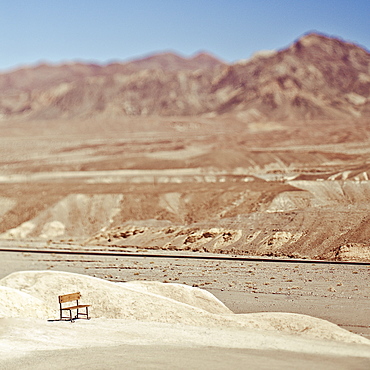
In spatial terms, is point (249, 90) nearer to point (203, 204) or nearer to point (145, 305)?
point (203, 204)

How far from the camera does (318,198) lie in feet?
139

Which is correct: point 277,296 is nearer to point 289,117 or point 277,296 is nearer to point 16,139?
point 16,139

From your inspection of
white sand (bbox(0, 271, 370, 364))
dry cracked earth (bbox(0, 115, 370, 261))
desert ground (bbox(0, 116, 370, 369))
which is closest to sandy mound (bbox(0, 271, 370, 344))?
white sand (bbox(0, 271, 370, 364))

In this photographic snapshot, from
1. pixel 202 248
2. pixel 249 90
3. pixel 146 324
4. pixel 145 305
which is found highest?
pixel 249 90

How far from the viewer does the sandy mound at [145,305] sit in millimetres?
17328

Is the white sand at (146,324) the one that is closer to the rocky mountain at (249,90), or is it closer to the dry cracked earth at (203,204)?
the dry cracked earth at (203,204)

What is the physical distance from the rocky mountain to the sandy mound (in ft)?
425

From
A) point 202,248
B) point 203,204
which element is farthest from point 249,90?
point 202,248

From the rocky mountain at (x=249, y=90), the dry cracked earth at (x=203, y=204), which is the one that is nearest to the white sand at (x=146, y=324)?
the dry cracked earth at (x=203, y=204)

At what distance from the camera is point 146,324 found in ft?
59.4

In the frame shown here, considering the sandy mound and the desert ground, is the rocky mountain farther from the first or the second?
the sandy mound

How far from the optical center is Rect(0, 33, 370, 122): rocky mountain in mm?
159750

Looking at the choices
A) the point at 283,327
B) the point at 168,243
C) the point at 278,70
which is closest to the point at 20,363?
the point at 283,327

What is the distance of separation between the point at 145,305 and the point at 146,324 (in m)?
1.42
